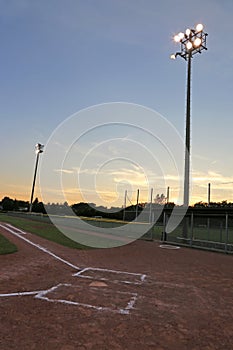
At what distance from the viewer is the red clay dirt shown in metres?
3.33

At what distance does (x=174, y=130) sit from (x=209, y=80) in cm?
437

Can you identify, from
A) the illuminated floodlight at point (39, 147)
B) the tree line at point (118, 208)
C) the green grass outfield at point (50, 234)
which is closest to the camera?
the green grass outfield at point (50, 234)

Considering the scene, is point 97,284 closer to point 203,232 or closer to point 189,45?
point 203,232

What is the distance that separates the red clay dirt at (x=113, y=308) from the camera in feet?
10.9

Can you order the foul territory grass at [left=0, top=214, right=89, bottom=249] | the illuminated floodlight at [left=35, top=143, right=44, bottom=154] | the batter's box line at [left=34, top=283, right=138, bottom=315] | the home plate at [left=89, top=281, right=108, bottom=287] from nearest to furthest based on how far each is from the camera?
the batter's box line at [left=34, top=283, right=138, bottom=315] < the home plate at [left=89, top=281, right=108, bottom=287] < the foul territory grass at [left=0, top=214, right=89, bottom=249] < the illuminated floodlight at [left=35, top=143, right=44, bottom=154]

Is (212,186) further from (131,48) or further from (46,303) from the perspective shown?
(46,303)

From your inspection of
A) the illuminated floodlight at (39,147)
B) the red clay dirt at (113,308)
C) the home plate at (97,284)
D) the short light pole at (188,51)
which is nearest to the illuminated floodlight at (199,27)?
the short light pole at (188,51)

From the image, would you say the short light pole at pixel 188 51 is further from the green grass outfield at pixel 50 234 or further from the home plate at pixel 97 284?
the home plate at pixel 97 284

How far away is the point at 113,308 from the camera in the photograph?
447cm

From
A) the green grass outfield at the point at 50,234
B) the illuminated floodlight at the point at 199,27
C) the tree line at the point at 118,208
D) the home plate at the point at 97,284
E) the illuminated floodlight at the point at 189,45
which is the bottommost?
the home plate at the point at 97,284

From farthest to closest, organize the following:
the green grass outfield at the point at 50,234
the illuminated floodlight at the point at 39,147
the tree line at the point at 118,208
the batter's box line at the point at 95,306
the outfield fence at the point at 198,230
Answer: the illuminated floodlight at the point at 39,147 → the tree line at the point at 118,208 → the outfield fence at the point at 198,230 → the green grass outfield at the point at 50,234 → the batter's box line at the point at 95,306

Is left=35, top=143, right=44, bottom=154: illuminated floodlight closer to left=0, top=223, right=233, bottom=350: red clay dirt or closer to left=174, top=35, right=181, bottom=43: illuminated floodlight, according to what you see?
left=174, top=35, right=181, bottom=43: illuminated floodlight

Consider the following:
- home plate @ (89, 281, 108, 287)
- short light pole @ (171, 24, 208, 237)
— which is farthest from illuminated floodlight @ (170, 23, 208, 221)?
home plate @ (89, 281, 108, 287)

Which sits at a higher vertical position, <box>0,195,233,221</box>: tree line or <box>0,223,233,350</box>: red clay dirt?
<box>0,195,233,221</box>: tree line
